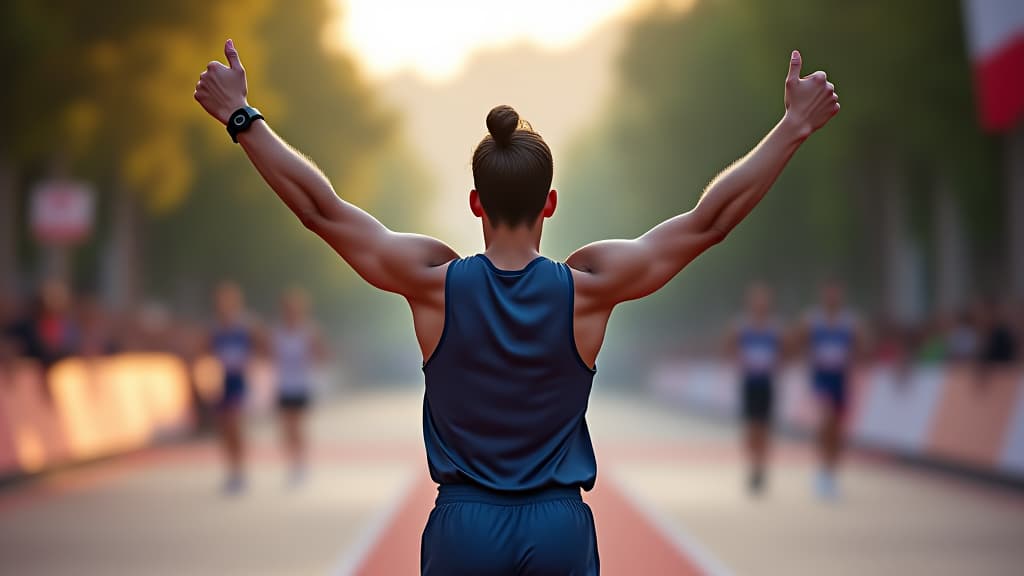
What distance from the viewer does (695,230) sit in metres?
4.43

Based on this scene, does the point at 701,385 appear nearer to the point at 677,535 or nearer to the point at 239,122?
the point at 677,535

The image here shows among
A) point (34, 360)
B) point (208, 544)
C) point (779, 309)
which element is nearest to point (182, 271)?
point (779, 309)

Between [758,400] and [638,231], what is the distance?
→ 156 feet

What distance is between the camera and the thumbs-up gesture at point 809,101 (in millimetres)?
4461

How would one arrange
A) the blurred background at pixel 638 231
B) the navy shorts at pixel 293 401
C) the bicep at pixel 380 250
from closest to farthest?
the bicep at pixel 380 250, the blurred background at pixel 638 231, the navy shorts at pixel 293 401

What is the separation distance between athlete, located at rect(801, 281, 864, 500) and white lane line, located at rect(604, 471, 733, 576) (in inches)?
78.3

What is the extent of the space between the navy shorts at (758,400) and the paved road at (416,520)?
84 centimetres

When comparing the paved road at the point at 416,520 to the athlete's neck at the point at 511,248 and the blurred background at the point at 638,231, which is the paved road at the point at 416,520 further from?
the athlete's neck at the point at 511,248

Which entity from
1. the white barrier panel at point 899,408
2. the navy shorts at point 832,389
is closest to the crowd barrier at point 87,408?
the navy shorts at point 832,389

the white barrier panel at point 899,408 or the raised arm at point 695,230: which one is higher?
the raised arm at point 695,230

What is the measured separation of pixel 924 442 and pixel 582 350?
17945mm

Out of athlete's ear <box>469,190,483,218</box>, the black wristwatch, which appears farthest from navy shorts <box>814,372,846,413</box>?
the black wristwatch

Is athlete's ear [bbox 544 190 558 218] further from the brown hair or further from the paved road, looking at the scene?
the paved road

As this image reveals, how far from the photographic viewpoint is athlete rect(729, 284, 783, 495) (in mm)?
19016
